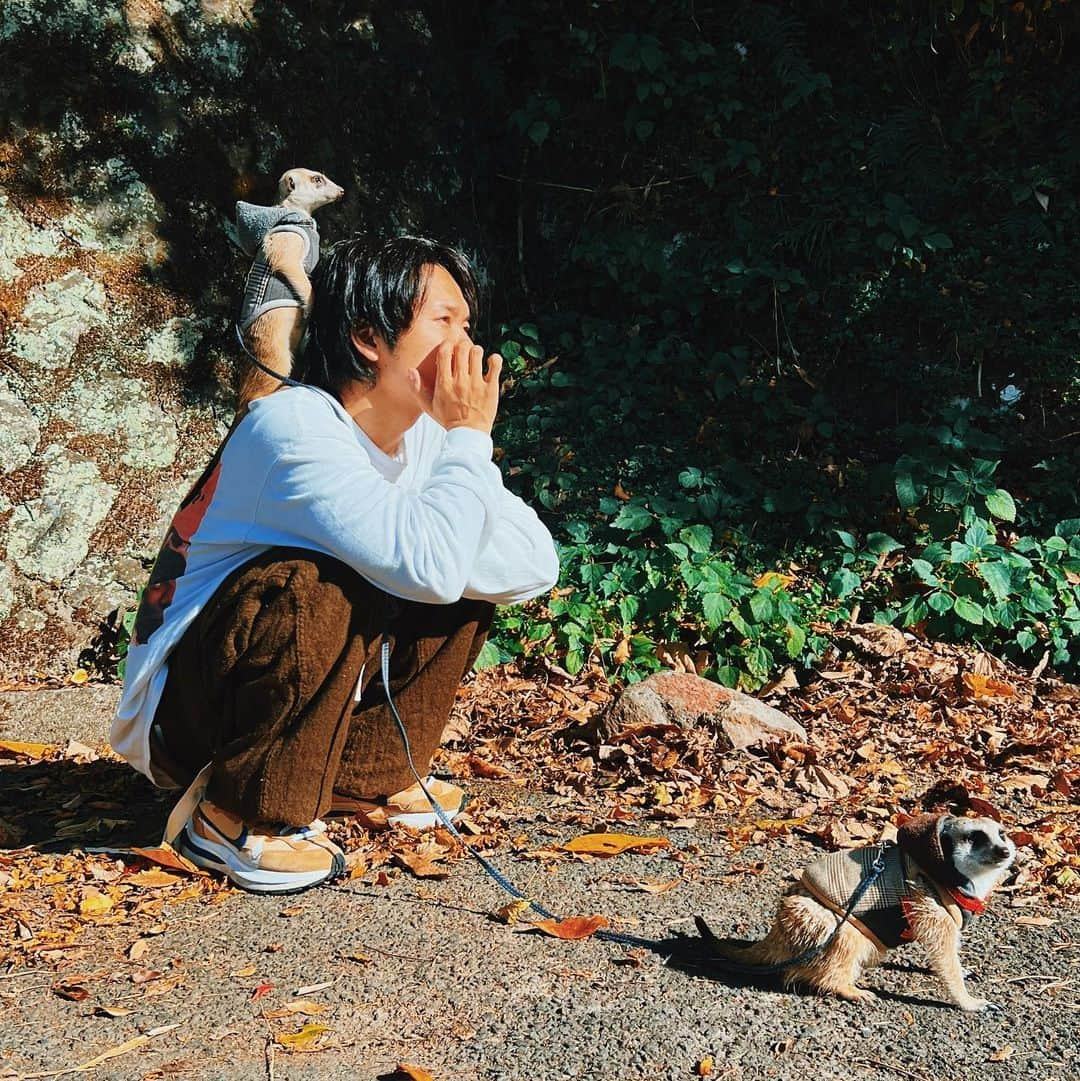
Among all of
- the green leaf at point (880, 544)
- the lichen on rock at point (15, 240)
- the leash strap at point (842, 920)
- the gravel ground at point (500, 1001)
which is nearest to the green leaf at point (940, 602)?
the green leaf at point (880, 544)

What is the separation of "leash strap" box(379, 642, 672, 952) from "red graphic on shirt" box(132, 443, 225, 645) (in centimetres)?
55

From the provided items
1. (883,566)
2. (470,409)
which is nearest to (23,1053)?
(470,409)

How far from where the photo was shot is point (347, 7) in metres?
6.44

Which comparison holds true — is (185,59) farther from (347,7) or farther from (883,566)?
(883,566)

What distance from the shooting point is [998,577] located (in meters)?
4.98

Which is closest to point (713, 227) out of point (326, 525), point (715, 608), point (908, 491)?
point (908, 491)

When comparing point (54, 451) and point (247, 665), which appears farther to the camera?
point (54, 451)

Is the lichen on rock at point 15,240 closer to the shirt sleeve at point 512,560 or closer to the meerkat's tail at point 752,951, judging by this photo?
the shirt sleeve at point 512,560

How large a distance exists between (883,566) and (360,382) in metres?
3.11

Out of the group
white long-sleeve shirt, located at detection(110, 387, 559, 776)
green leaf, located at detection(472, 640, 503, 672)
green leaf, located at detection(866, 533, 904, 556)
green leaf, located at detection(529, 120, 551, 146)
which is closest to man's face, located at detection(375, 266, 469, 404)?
white long-sleeve shirt, located at detection(110, 387, 559, 776)

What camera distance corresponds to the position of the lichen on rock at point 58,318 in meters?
5.05

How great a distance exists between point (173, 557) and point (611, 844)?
4.55 feet

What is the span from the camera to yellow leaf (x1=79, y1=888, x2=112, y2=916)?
2928 mm

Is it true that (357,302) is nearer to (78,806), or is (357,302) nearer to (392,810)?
(392,810)
